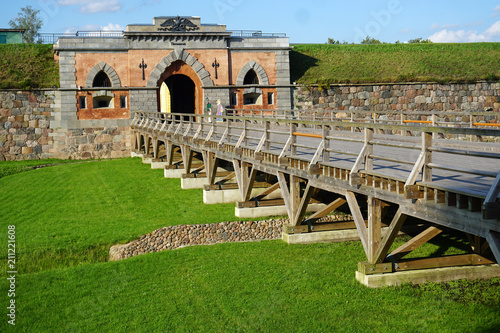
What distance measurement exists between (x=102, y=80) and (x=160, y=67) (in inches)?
127

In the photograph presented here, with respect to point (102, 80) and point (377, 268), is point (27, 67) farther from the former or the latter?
point (377, 268)

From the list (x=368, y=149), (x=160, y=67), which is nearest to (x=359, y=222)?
(x=368, y=149)

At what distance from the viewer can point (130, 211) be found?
56.1 feet

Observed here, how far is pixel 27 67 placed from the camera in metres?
32.4

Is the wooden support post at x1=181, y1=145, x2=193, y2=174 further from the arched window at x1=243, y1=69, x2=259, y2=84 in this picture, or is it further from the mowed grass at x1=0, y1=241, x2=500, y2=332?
the arched window at x1=243, y1=69, x2=259, y2=84

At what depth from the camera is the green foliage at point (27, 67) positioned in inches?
1241

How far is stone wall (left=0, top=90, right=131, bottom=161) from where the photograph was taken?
31281 mm

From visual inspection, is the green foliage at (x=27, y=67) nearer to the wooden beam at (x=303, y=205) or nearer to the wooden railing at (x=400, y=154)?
the wooden railing at (x=400, y=154)

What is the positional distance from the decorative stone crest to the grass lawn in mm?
18916

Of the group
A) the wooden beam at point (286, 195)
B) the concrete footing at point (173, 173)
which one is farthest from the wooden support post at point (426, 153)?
the concrete footing at point (173, 173)

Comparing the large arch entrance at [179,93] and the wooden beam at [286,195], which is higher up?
the large arch entrance at [179,93]

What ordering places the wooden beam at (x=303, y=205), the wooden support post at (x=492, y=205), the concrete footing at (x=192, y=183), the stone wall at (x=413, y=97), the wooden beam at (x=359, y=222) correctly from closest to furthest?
1. the wooden support post at (x=492, y=205)
2. the wooden beam at (x=359, y=222)
3. the wooden beam at (x=303, y=205)
4. the concrete footing at (x=192, y=183)
5. the stone wall at (x=413, y=97)

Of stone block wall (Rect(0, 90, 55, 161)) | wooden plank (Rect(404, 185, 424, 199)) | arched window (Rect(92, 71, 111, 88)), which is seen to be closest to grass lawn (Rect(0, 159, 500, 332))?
wooden plank (Rect(404, 185, 424, 199))

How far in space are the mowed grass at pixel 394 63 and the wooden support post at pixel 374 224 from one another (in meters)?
25.8
